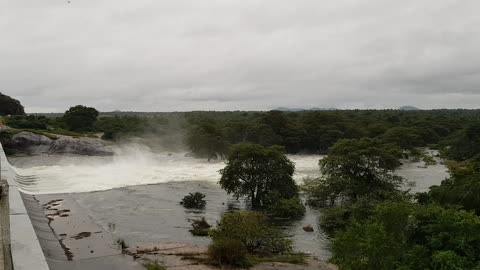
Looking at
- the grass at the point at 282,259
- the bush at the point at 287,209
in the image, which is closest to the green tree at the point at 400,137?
the bush at the point at 287,209

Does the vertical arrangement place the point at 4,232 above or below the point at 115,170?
above

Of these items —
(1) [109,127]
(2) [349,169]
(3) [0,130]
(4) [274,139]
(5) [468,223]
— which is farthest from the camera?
(1) [109,127]

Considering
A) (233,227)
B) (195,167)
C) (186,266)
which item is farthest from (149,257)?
(195,167)

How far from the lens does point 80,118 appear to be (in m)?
115

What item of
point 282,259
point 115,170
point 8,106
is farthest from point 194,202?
point 8,106

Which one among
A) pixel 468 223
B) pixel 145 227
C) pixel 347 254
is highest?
pixel 468 223

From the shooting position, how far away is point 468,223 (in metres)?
20.6

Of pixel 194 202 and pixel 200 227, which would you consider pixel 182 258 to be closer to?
pixel 200 227

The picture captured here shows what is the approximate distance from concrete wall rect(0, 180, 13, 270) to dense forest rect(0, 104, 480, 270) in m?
13.1

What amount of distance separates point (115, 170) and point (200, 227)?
38.9 meters

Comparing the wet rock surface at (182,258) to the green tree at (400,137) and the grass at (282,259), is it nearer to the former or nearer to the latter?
the grass at (282,259)

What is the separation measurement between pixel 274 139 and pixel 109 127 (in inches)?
1697

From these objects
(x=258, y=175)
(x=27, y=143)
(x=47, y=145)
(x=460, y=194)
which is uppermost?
(x=27, y=143)

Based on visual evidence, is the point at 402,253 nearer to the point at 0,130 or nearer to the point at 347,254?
the point at 347,254
